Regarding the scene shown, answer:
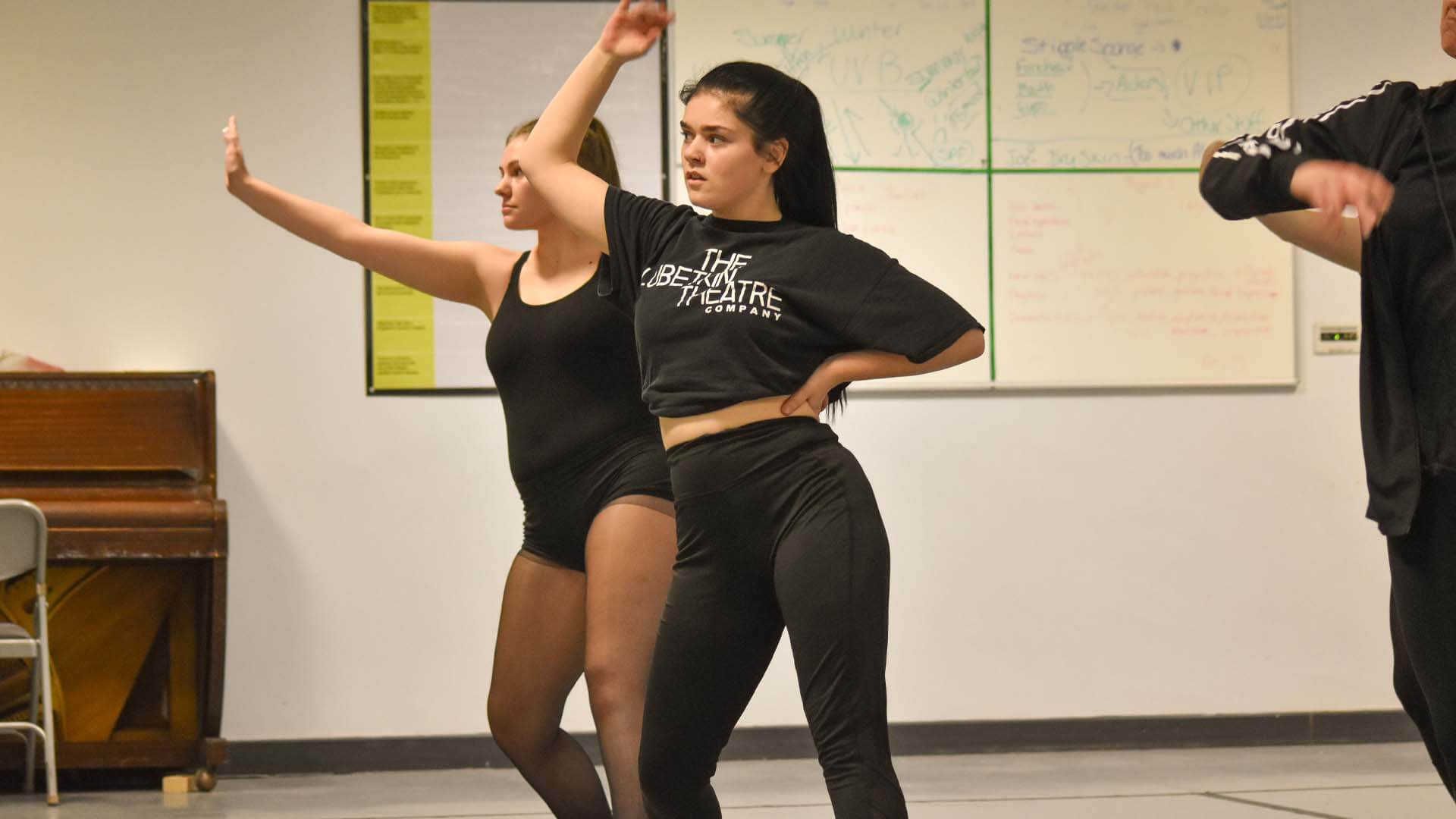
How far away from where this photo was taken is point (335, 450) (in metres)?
4.73

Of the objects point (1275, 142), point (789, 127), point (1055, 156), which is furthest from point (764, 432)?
point (1055, 156)

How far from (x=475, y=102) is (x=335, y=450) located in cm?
126

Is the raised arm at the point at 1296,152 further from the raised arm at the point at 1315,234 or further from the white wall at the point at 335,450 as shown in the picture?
the white wall at the point at 335,450

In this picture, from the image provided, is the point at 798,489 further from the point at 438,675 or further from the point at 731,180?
the point at 438,675

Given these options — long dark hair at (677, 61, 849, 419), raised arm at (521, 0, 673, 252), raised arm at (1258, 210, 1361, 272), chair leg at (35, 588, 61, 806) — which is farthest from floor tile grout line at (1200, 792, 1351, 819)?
chair leg at (35, 588, 61, 806)

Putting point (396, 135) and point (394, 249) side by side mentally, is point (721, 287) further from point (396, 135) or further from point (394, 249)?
point (396, 135)

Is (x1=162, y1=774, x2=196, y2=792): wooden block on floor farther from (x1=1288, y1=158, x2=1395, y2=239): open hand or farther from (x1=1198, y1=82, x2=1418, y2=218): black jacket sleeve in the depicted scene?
(x1=1288, y1=158, x2=1395, y2=239): open hand

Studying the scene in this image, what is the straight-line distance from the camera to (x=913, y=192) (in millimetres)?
4875

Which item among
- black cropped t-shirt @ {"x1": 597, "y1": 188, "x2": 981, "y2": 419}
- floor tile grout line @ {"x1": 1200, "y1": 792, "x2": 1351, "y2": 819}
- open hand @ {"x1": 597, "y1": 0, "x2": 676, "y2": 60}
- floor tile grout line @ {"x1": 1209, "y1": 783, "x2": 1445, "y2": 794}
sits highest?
open hand @ {"x1": 597, "y1": 0, "x2": 676, "y2": 60}

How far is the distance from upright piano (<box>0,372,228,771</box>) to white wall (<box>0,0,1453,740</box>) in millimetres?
228

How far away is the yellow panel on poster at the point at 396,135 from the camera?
474cm

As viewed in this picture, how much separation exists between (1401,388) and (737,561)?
0.89 m

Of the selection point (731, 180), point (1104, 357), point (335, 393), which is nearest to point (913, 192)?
point (1104, 357)

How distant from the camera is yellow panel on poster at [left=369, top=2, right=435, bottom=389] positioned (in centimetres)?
474
